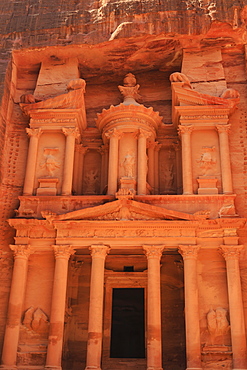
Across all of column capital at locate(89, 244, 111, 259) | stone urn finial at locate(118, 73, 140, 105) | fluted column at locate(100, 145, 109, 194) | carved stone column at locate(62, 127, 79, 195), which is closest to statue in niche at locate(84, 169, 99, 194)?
fluted column at locate(100, 145, 109, 194)

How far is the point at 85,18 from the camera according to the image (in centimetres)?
1878

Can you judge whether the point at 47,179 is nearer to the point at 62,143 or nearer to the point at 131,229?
the point at 62,143

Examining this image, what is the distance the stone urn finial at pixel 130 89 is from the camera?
18391 mm

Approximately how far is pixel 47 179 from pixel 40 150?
1.31 metres

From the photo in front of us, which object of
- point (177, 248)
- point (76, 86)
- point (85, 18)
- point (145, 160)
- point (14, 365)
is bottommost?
point (14, 365)

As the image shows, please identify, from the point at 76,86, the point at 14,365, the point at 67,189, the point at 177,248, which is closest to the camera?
the point at 14,365

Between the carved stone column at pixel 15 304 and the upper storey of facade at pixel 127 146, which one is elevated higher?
the upper storey of facade at pixel 127 146

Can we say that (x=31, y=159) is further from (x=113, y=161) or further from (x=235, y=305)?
(x=235, y=305)

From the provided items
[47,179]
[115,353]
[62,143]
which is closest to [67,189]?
[47,179]

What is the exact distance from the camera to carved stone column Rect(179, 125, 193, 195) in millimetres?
16297

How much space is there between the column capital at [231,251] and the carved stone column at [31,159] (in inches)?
267

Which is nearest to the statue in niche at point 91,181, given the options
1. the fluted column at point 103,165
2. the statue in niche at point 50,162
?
the fluted column at point 103,165

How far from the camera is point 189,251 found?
1502 centimetres

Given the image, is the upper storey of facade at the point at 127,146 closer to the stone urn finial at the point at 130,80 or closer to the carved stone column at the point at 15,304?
the stone urn finial at the point at 130,80
